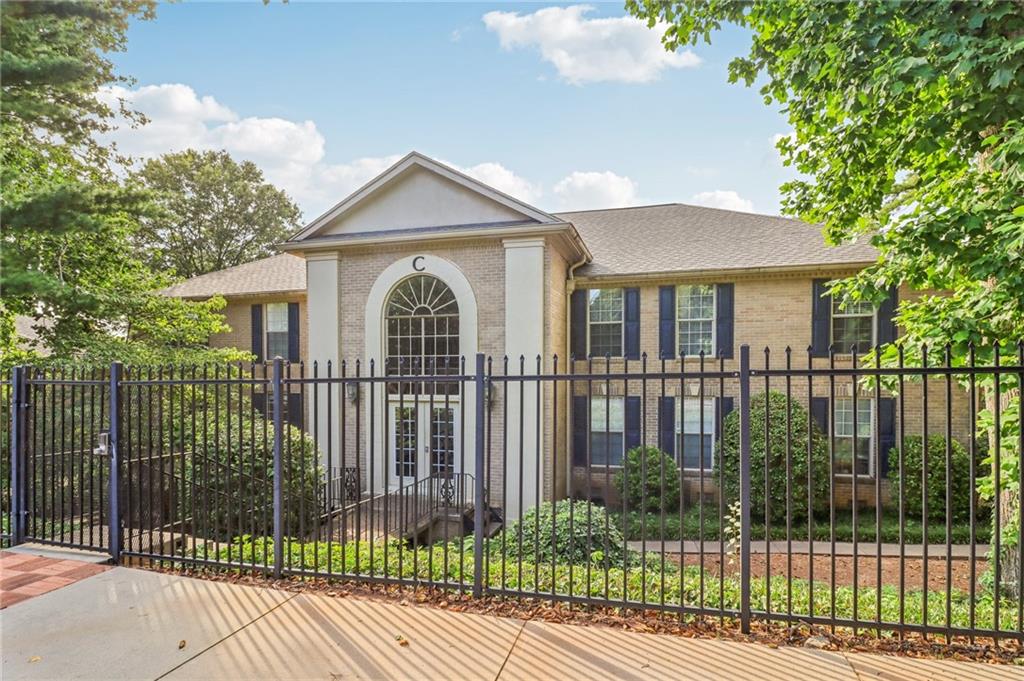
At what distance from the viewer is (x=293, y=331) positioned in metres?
15.1

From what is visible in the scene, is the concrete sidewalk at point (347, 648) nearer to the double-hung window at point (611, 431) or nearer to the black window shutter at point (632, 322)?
the double-hung window at point (611, 431)

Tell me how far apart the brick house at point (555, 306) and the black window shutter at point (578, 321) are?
25mm

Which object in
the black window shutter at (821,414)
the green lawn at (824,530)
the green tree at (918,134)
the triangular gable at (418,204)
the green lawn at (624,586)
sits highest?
the triangular gable at (418,204)

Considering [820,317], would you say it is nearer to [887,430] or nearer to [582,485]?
[887,430]

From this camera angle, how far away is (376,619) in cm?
395

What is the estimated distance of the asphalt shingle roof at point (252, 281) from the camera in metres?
15.3

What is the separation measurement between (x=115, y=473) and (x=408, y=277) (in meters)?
8.30

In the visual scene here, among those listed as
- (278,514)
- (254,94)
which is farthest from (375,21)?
(278,514)

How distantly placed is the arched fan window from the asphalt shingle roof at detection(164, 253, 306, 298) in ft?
11.6

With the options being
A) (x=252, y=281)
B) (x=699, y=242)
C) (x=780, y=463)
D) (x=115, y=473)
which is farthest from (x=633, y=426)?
(x=252, y=281)

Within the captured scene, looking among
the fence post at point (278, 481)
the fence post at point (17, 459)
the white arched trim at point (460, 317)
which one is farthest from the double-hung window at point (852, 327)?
the fence post at point (17, 459)

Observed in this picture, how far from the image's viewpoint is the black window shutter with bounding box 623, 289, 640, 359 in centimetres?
1287

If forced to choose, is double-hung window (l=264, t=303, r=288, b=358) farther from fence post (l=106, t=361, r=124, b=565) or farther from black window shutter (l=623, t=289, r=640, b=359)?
fence post (l=106, t=361, r=124, b=565)

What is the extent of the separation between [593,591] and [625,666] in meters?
1.07
